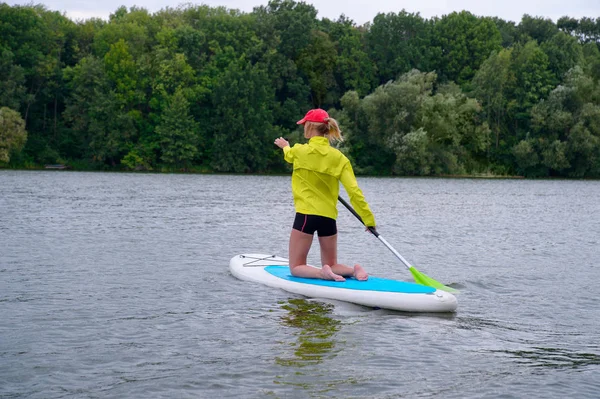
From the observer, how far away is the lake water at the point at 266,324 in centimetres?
648

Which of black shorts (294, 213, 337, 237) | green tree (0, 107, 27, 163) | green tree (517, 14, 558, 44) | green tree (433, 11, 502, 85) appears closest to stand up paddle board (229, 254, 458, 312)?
black shorts (294, 213, 337, 237)

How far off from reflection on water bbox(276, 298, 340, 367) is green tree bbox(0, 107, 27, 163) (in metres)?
53.9

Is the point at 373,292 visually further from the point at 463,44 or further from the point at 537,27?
the point at 537,27

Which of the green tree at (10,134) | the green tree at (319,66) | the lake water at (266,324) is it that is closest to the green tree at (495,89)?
the green tree at (319,66)

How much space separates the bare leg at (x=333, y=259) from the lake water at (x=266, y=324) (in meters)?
0.64

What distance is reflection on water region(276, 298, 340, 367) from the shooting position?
7.23 metres

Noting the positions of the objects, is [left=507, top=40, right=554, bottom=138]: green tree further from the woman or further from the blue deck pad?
the woman

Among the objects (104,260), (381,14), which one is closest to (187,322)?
(104,260)

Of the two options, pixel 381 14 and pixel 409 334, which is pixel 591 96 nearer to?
pixel 381 14

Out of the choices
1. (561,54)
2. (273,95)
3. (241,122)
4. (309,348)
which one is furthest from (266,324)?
(561,54)

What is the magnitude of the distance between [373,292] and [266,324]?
62.3 inches

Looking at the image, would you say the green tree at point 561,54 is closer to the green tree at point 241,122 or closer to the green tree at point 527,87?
the green tree at point 527,87

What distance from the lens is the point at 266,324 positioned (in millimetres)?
8602

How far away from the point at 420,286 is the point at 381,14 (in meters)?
71.3
